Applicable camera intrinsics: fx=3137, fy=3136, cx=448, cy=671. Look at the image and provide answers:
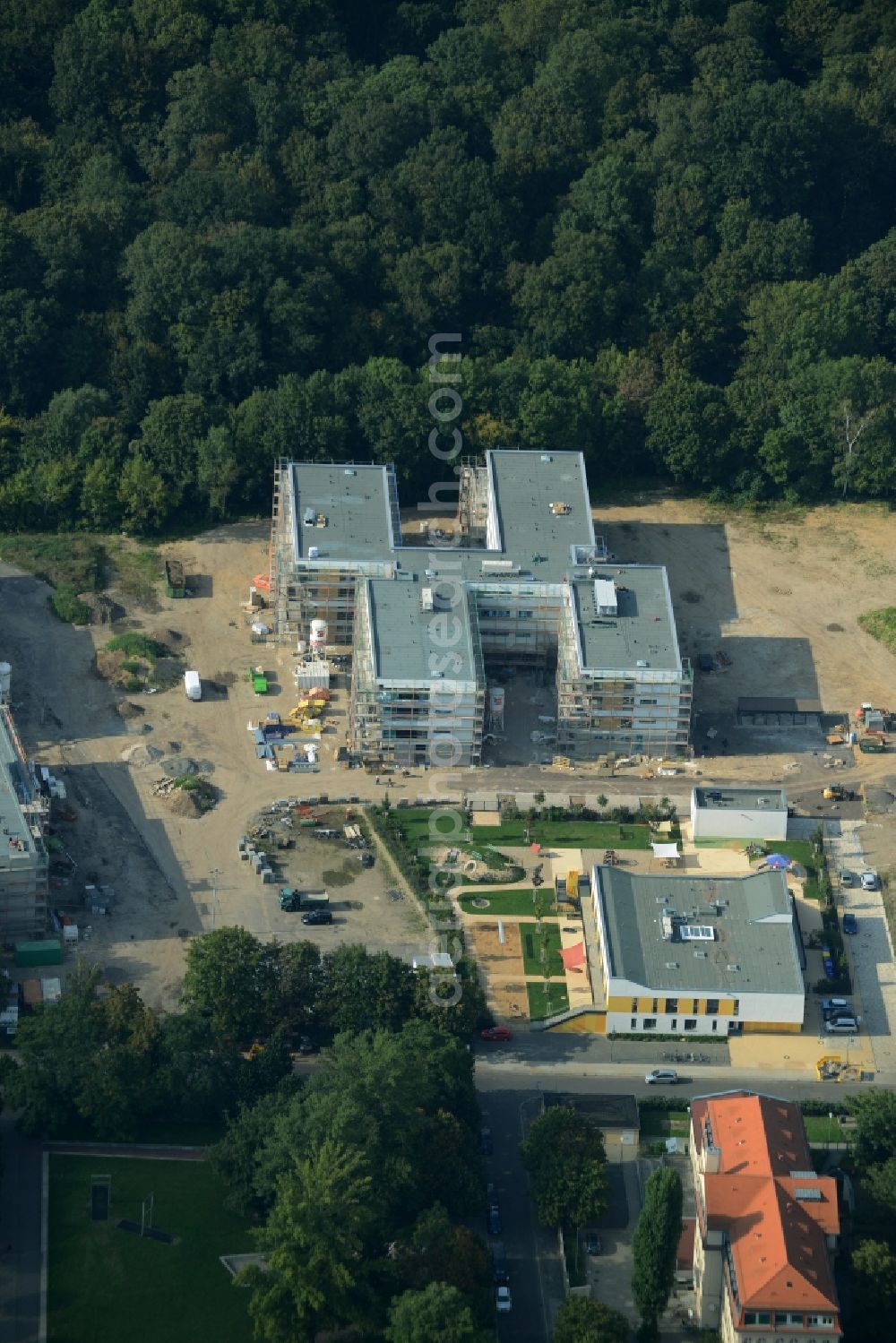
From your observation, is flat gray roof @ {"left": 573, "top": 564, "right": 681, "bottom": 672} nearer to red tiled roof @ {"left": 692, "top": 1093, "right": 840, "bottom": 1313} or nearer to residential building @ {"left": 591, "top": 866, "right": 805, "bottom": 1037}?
residential building @ {"left": 591, "top": 866, "right": 805, "bottom": 1037}

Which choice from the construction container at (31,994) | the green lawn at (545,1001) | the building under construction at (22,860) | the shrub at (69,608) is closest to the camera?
the construction container at (31,994)

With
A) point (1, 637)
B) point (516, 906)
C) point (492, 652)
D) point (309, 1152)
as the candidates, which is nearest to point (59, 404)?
point (1, 637)

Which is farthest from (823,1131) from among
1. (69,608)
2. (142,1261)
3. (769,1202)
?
(69,608)

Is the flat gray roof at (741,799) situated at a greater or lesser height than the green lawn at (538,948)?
greater

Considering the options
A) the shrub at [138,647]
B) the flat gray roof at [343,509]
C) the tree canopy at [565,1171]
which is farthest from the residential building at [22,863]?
the tree canopy at [565,1171]

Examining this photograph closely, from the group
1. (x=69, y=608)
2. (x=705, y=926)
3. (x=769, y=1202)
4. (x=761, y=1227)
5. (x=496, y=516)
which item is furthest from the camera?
(x=496, y=516)

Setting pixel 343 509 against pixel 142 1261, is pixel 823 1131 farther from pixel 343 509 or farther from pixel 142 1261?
pixel 343 509

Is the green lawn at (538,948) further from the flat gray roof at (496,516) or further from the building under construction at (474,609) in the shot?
the flat gray roof at (496,516)
